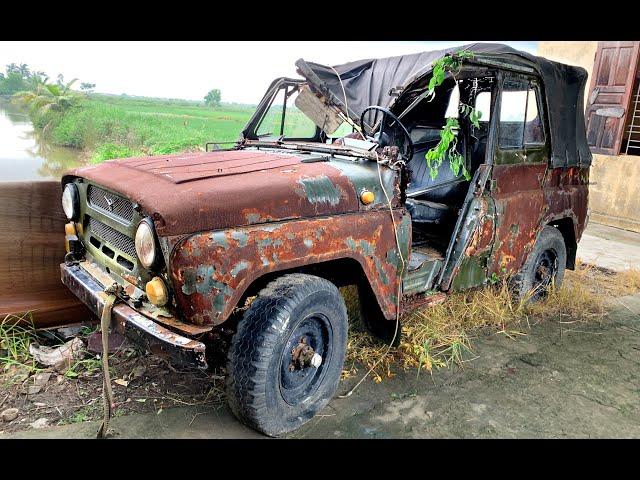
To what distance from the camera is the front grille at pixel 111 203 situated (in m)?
2.61

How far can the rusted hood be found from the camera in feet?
7.62

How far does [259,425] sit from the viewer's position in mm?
2561

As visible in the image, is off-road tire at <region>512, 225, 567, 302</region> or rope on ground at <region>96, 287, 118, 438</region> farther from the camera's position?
off-road tire at <region>512, 225, 567, 302</region>

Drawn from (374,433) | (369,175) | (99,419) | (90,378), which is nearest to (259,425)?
(374,433)

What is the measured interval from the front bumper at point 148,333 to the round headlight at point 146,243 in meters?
0.28

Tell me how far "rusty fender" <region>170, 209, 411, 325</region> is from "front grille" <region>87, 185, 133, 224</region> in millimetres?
510

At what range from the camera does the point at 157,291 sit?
235 centimetres

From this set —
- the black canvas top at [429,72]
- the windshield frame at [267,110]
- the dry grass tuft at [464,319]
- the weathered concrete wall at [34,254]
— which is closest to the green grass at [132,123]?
the windshield frame at [267,110]

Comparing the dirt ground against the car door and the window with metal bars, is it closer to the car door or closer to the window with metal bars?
the car door

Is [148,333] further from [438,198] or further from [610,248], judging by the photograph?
[610,248]

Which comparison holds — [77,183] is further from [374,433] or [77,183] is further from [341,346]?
[374,433]

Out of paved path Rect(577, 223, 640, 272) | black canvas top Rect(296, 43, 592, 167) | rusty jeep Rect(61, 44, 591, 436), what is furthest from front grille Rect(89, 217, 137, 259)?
paved path Rect(577, 223, 640, 272)

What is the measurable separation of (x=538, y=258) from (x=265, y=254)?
306 centimetres

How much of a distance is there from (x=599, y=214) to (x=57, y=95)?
12952mm
